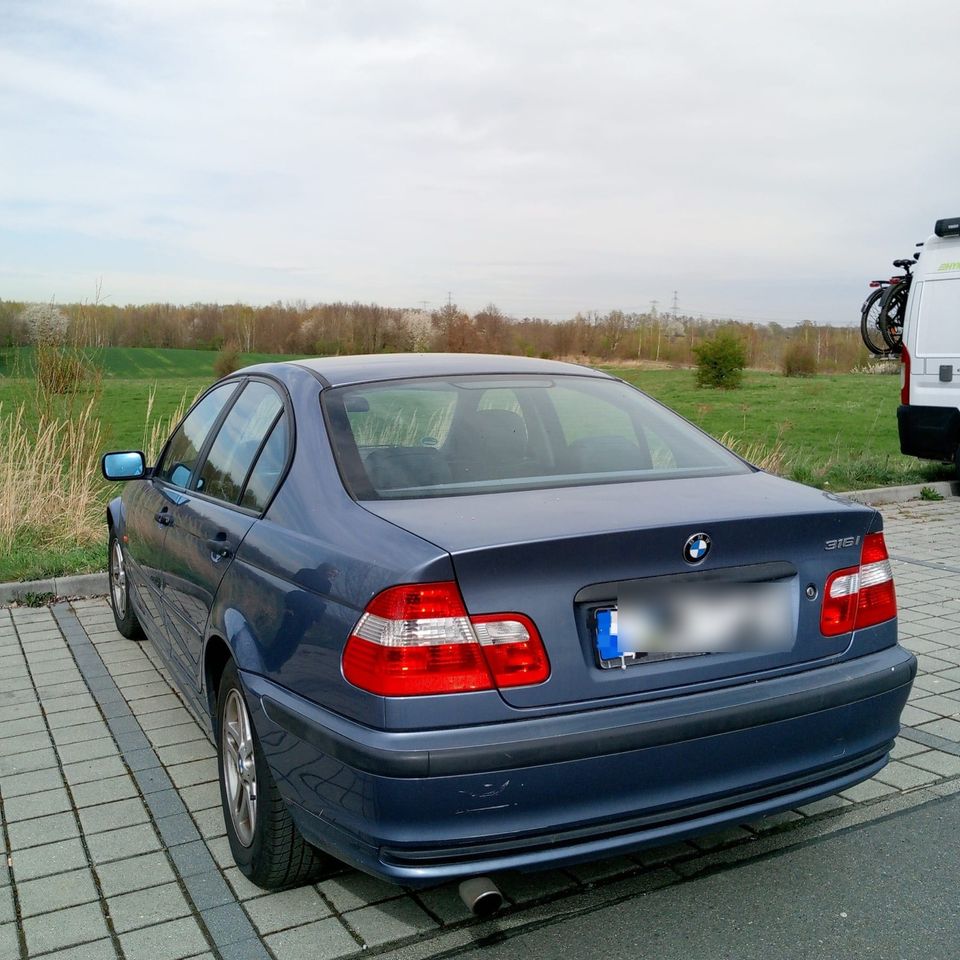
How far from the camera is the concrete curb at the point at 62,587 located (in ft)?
22.4

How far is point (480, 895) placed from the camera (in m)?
2.51

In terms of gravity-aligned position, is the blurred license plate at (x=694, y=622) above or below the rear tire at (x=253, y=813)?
above

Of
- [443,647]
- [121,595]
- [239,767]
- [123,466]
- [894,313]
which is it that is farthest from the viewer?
[894,313]

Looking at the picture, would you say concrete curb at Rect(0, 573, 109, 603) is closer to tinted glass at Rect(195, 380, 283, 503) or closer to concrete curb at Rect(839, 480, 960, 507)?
tinted glass at Rect(195, 380, 283, 503)

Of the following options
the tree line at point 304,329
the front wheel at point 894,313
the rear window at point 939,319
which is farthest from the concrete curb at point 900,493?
the tree line at point 304,329

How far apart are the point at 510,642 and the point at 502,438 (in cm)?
107

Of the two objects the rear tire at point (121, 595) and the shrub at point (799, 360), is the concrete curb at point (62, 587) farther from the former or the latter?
the shrub at point (799, 360)

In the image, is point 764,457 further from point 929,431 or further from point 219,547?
point 219,547

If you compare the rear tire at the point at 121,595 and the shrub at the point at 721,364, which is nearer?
the rear tire at the point at 121,595

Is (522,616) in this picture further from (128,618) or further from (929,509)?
(929,509)

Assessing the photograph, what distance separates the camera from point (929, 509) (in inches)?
410

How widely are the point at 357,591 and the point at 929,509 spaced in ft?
30.4

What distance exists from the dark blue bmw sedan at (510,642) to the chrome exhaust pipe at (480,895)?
0.13m

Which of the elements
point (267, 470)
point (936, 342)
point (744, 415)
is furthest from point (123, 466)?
point (744, 415)
